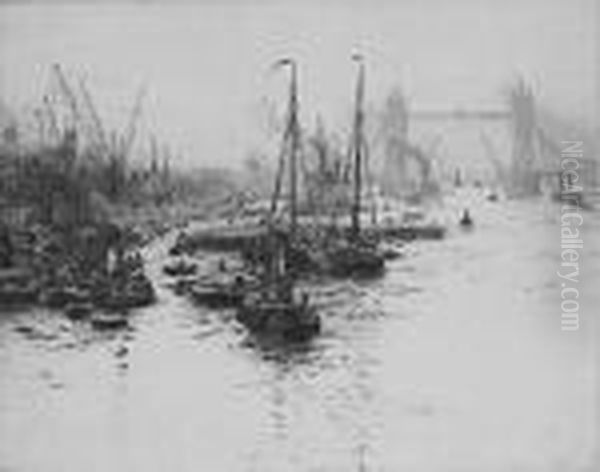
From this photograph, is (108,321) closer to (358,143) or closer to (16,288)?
(16,288)

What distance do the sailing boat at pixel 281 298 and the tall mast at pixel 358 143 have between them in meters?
0.34

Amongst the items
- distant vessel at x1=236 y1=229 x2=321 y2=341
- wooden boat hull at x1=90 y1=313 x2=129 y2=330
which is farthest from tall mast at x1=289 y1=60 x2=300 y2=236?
wooden boat hull at x1=90 y1=313 x2=129 y2=330

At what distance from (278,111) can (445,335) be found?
175 centimetres

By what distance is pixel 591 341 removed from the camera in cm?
343

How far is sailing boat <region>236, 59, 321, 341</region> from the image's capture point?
582 cm

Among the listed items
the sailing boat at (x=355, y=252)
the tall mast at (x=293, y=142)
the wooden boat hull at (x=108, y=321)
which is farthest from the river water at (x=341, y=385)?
the sailing boat at (x=355, y=252)

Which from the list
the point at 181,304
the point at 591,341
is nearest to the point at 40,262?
the point at 181,304

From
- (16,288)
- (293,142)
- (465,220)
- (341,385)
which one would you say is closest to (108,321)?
(16,288)

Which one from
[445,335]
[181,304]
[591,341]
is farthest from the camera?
[181,304]

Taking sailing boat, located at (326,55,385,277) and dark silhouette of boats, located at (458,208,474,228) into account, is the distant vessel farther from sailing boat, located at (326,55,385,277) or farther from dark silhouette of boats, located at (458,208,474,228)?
sailing boat, located at (326,55,385,277)

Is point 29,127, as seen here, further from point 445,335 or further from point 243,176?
point 445,335

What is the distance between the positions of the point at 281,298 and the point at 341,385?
138 cm

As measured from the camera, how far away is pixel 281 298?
630cm

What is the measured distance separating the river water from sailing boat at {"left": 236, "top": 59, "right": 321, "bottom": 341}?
13 centimetres
